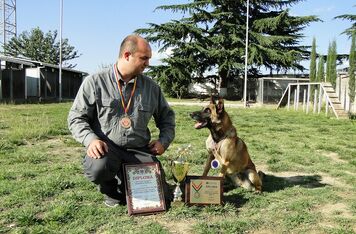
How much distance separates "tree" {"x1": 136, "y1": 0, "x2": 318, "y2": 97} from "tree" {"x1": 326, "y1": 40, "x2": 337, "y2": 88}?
10.6 meters

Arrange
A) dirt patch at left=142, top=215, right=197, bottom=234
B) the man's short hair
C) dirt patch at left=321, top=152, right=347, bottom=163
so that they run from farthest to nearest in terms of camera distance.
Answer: dirt patch at left=321, top=152, right=347, bottom=163 → the man's short hair → dirt patch at left=142, top=215, right=197, bottom=234

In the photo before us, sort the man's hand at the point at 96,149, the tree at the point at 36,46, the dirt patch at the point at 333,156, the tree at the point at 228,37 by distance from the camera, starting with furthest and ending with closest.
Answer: the tree at the point at 36,46, the tree at the point at 228,37, the dirt patch at the point at 333,156, the man's hand at the point at 96,149

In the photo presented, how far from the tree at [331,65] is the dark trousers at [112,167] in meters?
16.1

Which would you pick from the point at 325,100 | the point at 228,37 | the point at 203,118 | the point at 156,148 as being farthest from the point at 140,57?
the point at 228,37

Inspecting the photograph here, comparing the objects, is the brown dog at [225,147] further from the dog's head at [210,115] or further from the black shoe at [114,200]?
the black shoe at [114,200]

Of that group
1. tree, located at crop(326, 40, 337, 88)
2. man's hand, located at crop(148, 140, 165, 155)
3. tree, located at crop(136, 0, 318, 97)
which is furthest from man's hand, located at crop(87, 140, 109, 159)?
tree, located at crop(136, 0, 318, 97)

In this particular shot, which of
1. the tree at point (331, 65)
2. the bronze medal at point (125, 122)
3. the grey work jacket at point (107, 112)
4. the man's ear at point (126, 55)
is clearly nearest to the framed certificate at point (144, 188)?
the grey work jacket at point (107, 112)

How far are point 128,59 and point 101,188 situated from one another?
126 centimetres

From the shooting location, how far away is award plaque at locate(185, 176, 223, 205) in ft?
12.6

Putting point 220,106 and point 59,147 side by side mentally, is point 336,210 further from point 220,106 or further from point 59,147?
point 59,147

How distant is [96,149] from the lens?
11.1 feet

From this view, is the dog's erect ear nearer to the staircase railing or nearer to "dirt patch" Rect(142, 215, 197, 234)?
"dirt patch" Rect(142, 215, 197, 234)

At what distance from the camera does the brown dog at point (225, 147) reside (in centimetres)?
439

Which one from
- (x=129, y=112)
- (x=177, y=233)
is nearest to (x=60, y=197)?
(x=129, y=112)
